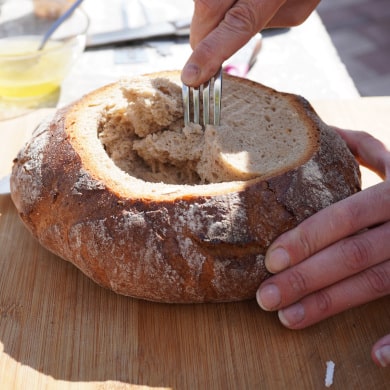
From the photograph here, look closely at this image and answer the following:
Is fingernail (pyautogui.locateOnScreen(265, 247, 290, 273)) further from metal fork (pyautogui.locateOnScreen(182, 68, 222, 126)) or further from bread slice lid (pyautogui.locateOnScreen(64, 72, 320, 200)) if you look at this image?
metal fork (pyautogui.locateOnScreen(182, 68, 222, 126))

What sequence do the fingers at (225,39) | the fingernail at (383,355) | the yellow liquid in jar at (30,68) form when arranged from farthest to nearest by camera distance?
1. the yellow liquid in jar at (30,68)
2. the fingers at (225,39)
3. the fingernail at (383,355)

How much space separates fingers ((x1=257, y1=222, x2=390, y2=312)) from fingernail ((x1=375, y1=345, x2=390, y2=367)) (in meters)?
0.15

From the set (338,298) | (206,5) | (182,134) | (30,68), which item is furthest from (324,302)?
(30,68)

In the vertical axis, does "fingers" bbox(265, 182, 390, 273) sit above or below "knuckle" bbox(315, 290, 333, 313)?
above

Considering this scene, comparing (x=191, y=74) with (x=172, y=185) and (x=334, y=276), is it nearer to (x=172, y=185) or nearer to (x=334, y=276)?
(x=172, y=185)

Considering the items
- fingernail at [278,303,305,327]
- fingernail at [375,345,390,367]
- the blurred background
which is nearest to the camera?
fingernail at [375,345,390,367]

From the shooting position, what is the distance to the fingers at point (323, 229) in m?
1.50

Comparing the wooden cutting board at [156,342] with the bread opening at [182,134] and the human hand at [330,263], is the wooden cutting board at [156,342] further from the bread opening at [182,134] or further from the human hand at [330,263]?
the bread opening at [182,134]

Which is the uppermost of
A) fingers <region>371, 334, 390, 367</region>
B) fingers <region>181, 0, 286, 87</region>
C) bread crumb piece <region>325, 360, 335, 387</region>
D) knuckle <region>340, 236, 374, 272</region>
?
fingers <region>181, 0, 286, 87</region>

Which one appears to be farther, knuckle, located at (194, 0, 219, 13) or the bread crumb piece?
knuckle, located at (194, 0, 219, 13)

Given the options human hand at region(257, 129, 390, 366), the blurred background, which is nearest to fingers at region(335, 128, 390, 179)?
human hand at region(257, 129, 390, 366)

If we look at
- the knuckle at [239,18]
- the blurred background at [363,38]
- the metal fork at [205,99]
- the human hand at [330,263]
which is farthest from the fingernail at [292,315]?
the blurred background at [363,38]

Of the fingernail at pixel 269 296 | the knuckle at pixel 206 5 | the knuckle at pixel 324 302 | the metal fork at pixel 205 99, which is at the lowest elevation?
the knuckle at pixel 324 302

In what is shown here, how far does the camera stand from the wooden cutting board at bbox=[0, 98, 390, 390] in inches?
56.5
